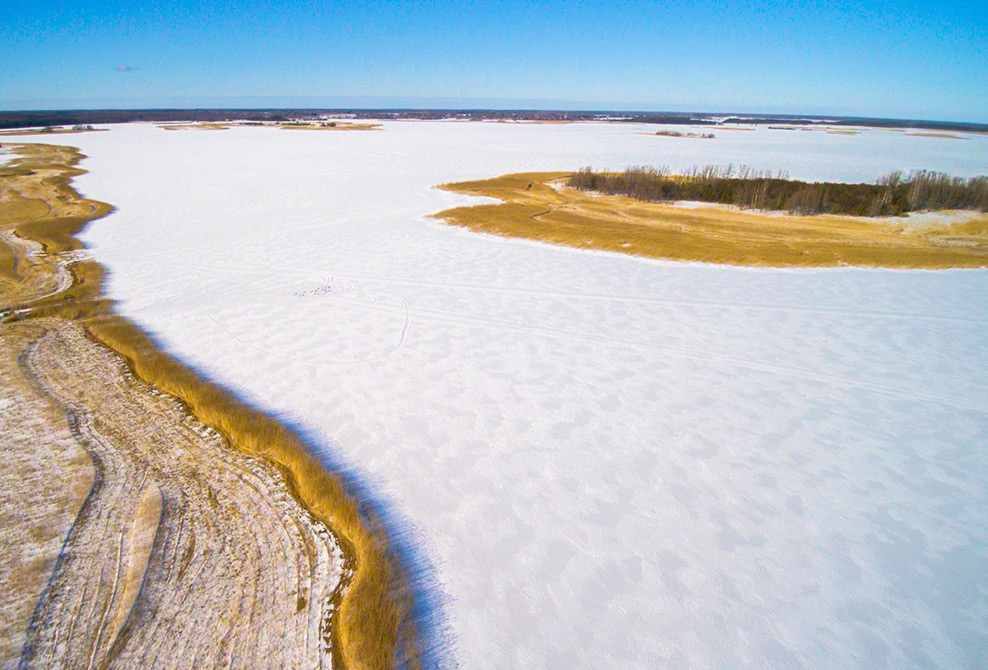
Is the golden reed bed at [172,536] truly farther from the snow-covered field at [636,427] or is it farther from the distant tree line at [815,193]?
the distant tree line at [815,193]

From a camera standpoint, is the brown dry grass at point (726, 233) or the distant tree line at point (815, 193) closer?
the brown dry grass at point (726, 233)

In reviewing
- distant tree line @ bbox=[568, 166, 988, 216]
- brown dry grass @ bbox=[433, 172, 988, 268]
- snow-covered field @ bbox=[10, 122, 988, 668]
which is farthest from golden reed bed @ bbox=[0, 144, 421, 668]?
distant tree line @ bbox=[568, 166, 988, 216]

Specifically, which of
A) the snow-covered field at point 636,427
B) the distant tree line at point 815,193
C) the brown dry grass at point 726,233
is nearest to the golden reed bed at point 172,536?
the snow-covered field at point 636,427

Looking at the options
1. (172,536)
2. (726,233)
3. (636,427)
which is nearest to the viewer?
(172,536)

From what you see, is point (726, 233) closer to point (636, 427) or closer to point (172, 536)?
point (636, 427)

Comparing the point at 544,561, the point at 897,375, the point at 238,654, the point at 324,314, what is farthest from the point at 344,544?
the point at 897,375

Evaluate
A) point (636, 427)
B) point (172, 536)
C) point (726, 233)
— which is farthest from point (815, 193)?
point (172, 536)

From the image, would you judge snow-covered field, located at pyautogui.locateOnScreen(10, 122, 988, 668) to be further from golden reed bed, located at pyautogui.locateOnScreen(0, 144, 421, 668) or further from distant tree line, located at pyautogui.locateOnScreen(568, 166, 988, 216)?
distant tree line, located at pyautogui.locateOnScreen(568, 166, 988, 216)
